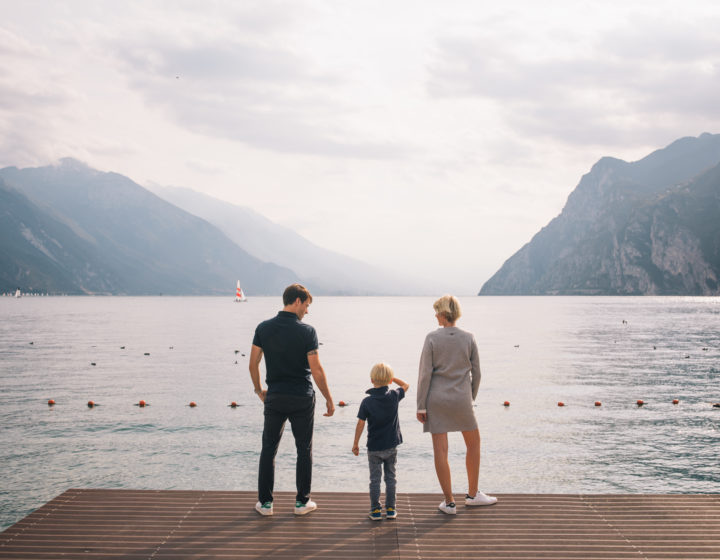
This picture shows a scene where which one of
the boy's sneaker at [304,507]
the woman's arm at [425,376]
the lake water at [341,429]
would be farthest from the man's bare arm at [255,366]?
the lake water at [341,429]

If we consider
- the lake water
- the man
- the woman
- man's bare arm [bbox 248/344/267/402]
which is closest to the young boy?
the woman

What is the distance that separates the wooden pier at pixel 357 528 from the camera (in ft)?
26.5

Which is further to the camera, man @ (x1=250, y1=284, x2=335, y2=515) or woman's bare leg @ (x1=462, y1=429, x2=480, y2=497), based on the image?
woman's bare leg @ (x1=462, y1=429, x2=480, y2=497)

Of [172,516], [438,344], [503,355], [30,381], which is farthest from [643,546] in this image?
[503,355]

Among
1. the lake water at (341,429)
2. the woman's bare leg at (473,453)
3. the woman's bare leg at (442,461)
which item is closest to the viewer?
the woman's bare leg at (442,461)

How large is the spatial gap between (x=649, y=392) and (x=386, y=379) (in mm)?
28022

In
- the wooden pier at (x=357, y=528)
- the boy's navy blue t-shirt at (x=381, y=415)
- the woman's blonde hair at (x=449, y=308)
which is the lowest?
the wooden pier at (x=357, y=528)

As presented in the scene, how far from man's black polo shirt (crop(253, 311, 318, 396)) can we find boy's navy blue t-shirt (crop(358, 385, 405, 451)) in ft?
3.22

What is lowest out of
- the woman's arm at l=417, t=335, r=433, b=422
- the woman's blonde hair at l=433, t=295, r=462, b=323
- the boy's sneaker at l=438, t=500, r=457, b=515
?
the boy's sneaker at l=438, t=500, r=457, b=515

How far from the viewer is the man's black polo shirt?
910 centimetres

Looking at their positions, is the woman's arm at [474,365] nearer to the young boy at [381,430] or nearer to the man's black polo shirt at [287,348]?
the young boy at [381,430]

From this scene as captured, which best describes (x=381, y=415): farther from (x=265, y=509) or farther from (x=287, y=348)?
(x=265, y=509)

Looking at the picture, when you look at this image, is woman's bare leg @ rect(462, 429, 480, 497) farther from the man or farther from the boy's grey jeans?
the man

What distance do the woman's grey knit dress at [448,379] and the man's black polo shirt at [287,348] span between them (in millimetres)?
1772
